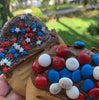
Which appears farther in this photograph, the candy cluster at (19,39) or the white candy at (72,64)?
the candy cluster at (19,39)

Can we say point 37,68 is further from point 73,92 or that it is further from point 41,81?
point 73,92

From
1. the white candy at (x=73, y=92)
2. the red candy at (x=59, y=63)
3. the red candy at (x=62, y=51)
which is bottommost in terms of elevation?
the white candy at (x=73, y=92)

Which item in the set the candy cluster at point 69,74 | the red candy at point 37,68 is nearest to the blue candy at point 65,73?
the candy cluster at point 69,74

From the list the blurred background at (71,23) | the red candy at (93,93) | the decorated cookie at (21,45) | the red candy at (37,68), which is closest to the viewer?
the red candy at (93,93)

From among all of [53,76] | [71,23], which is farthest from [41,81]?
[71,23]

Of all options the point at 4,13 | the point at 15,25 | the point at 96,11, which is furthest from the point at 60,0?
the point at 15,25

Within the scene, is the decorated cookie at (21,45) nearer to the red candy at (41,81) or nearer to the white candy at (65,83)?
the red candy at (41,81)

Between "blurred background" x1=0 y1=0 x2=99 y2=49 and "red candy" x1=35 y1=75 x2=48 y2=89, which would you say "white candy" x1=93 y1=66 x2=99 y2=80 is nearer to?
"red candy" x1=35 y1=75 x2=48 y2=89
